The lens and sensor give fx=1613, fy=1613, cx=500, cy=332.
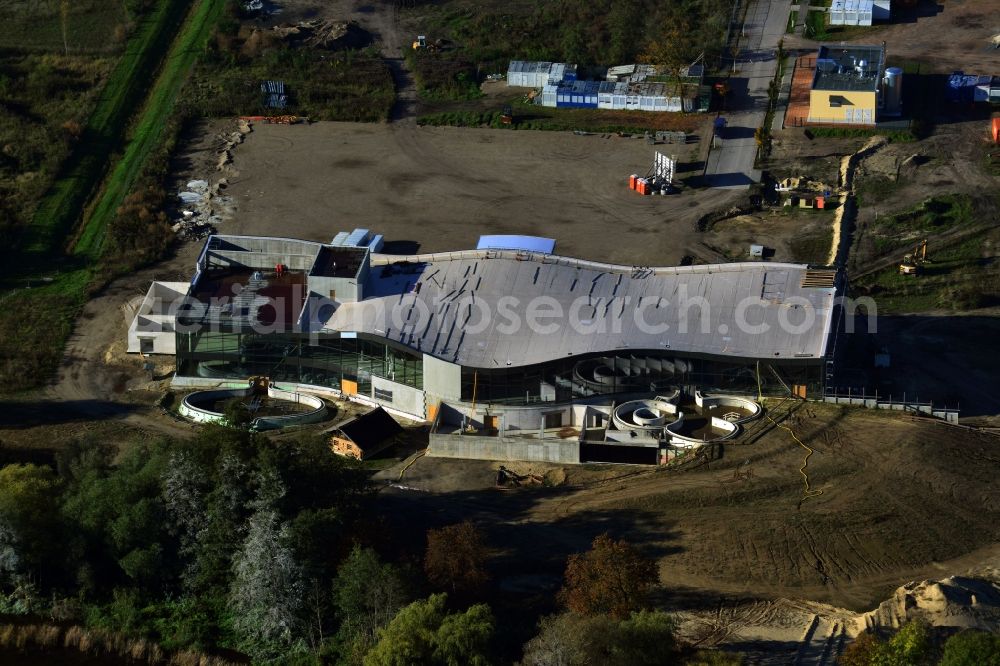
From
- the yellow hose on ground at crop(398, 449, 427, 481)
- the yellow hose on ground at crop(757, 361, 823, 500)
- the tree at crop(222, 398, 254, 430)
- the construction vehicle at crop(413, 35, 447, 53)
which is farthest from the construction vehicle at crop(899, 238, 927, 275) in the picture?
the construction vehicle at crop(413, 35, 447, 53)

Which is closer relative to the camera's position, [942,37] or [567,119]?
[567,119]

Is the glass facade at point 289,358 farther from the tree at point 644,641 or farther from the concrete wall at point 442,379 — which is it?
the tree at point 644,641

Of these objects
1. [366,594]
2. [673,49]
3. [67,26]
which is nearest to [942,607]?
[366,594]

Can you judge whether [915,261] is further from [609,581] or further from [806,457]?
[609,581]

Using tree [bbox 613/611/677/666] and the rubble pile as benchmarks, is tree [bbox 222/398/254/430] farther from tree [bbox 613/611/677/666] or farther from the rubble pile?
tree [bbox 613/611/677/666]

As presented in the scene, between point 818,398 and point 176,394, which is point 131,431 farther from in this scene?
point 818,398

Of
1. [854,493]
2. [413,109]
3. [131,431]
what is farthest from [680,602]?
[413,109]
